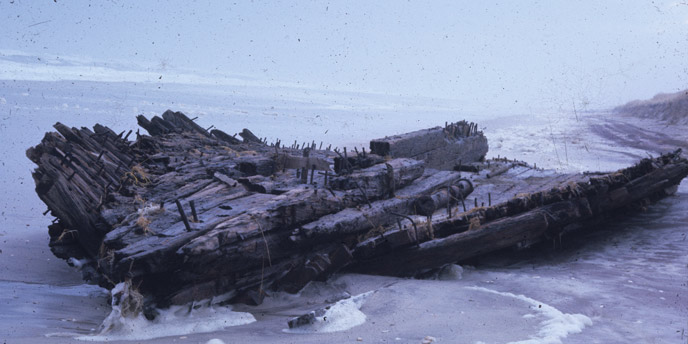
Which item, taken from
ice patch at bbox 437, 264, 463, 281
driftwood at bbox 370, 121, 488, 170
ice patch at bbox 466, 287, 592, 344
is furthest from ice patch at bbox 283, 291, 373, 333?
driftwood at bbox 370, 121, 488, 170

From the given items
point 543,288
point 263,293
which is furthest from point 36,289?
point 543,288

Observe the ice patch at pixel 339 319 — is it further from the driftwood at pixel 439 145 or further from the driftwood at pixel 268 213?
the driftwood at pixel 439 145

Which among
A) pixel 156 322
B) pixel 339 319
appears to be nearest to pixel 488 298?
pixel 339 319

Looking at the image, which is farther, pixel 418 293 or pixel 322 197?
pixel 322 197

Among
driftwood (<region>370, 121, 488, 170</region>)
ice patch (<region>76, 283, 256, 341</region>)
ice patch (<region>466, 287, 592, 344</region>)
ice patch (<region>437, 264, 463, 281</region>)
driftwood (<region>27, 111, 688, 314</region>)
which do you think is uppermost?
driftwood (<region>370, 121, 488, 170</region>)

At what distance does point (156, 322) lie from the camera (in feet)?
21.8

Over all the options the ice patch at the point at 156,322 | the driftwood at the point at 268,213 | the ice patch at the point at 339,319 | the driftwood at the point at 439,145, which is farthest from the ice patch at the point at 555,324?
the driftwood at the point at 439,145

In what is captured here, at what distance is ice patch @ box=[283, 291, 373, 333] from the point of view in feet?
21.0

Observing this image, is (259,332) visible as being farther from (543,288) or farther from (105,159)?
(105,159)

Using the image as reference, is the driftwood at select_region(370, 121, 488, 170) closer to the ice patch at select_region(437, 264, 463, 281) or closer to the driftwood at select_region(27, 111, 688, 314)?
the driftwood at select_region(27, 111, 688, 314)

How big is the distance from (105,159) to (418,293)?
23.0ft

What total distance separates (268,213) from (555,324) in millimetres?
4051

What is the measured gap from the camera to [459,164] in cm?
1653

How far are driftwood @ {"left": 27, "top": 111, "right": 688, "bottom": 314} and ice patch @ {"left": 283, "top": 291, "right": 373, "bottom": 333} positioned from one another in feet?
3.31
